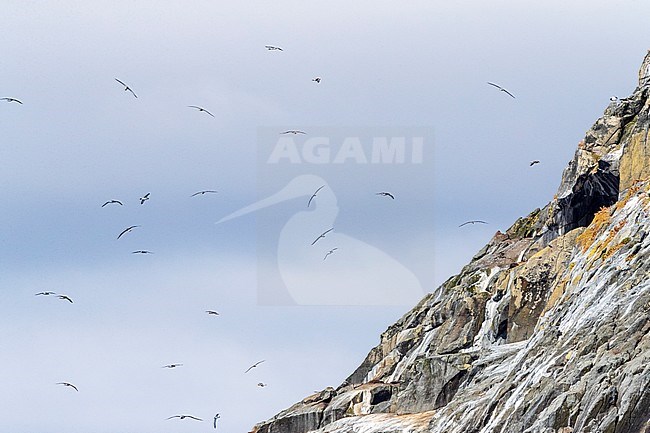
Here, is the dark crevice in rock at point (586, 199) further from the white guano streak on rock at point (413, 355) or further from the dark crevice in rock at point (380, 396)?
the dark crevice in rock at point (380, 396)

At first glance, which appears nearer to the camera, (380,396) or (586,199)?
(380,396)

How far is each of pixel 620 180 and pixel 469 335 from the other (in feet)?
37.3

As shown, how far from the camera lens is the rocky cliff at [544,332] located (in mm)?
34438

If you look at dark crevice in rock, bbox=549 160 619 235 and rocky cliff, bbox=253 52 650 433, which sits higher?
dark crevice in rock, bbox=549 160 619 235

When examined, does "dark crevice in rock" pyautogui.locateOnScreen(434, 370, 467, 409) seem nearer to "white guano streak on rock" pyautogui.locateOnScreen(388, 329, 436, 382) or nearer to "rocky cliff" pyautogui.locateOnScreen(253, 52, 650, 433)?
"rocky cliff" pyautogui.locateOnScreen(253, 52, 650, 433)

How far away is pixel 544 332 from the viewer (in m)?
41.4

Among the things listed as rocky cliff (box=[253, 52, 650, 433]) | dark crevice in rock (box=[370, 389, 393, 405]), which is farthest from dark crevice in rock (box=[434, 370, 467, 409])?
dark crevice in rock (box=[370, 389, 393, 405])

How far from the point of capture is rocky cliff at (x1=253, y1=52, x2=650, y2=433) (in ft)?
113

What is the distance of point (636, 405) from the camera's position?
31406mm

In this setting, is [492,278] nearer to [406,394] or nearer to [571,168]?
[571,168]

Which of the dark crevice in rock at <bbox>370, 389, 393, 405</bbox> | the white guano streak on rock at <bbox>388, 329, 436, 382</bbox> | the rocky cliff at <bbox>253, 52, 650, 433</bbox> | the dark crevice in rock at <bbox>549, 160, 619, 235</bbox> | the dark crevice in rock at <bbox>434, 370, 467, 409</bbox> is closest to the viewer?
the rocky cliff at <bbox>253, 52, 650, 433</bbox>

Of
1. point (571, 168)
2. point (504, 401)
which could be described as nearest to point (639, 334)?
point (504, 401)

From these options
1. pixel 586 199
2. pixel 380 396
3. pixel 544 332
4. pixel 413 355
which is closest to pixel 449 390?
pixel 380 396

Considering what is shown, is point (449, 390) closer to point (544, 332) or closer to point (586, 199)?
point (544, 332)
